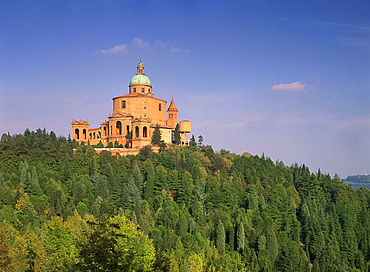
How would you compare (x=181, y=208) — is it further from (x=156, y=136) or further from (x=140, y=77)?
(x=140, y=77)

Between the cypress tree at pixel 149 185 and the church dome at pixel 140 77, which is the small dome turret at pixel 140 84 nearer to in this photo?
the church dome at pixel 140 77

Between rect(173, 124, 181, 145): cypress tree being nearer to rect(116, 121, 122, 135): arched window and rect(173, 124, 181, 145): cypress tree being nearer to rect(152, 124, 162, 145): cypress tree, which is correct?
rect(152, 124, 162, 145): cypress tree

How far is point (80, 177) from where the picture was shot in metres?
73.1

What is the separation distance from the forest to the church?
18.1 feet

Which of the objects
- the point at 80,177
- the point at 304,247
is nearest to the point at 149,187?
the point at 80,177

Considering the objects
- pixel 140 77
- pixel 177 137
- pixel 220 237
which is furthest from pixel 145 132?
pixel 220 237

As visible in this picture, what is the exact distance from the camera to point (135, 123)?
301ft

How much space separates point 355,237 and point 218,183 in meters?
27.1

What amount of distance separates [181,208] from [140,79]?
137ft

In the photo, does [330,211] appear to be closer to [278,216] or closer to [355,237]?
[355,237]

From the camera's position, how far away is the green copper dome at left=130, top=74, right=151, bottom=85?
104m

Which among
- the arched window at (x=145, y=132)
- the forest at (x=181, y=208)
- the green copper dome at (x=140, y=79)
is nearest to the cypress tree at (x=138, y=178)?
the forest at (x=181, y=208)

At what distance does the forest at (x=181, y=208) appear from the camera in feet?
176

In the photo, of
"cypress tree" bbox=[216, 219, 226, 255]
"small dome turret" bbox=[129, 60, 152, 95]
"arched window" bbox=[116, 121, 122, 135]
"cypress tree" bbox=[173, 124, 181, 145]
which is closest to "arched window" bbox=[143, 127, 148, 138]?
"arched window" bbox=[116, 121, 122, 135]
